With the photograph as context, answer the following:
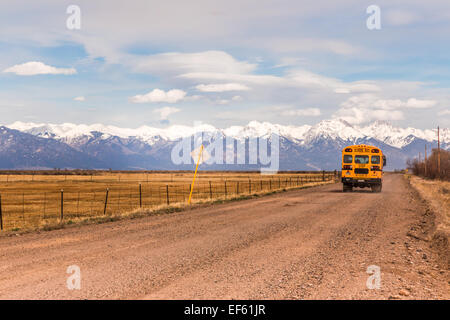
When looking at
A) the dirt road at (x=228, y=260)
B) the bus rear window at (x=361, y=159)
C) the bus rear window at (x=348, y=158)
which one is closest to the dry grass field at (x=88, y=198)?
the dirt road at (x=228, y=260)

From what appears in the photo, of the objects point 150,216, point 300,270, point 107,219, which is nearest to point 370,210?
point 150,216

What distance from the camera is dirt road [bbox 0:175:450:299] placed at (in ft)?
24.0

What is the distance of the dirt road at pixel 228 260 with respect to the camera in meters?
7.32

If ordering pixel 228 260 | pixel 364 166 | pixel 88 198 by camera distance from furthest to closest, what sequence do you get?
1. pixel 88 198
2. pixel 364 166
3. pixel 228 260

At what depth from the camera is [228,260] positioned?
9836mm

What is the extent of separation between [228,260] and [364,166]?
28.5 m

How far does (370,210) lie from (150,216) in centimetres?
1020

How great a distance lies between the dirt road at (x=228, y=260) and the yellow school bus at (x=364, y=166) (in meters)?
19.2

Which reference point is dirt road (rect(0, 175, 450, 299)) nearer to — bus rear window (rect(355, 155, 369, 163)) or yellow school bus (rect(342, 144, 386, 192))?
yellow school bus (rect(342, 144, 386, 192))

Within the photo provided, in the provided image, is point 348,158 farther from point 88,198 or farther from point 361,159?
point 88,198

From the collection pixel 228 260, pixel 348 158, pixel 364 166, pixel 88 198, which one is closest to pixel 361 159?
pixel 364 166

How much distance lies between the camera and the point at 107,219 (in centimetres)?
1848

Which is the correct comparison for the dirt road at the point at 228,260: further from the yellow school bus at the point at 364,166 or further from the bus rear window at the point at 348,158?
the bus rear window at the point at 348,158

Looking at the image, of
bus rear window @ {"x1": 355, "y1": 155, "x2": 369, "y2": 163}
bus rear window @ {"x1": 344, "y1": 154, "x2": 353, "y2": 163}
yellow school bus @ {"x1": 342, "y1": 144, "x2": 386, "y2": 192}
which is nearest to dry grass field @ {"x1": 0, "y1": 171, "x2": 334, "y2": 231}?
bus rear window @ {"x1": 344, "y1": 154, "x2": 353, "y2": 163}
